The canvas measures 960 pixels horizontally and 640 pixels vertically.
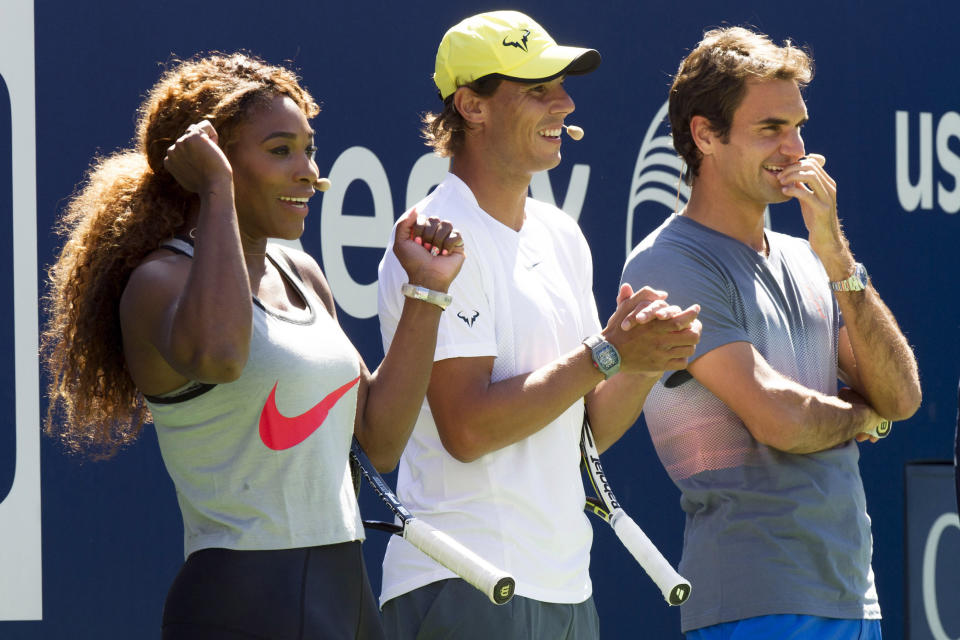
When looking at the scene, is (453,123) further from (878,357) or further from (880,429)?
(880,429)

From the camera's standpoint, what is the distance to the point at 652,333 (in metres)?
2.45

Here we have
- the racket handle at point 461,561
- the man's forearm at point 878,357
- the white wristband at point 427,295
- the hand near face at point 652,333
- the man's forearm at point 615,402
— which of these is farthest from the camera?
the man's forearm at point 878,357

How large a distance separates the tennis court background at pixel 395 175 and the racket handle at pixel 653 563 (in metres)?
1.28

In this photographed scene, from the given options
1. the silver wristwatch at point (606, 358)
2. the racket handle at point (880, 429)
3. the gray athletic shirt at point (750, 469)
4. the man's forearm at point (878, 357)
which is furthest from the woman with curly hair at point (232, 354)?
the racket handle at point (880, 429)

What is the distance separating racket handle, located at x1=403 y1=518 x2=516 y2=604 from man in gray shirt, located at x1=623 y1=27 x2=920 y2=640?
2.25 ft

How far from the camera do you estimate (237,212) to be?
7.38 ft

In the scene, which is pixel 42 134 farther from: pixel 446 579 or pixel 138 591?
pixel 446 579

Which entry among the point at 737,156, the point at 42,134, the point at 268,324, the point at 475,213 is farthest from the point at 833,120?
the point at 268,324

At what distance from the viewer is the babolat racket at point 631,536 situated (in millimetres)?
2375

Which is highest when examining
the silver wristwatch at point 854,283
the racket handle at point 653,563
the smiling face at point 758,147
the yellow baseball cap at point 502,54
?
the yellow baseball cap at point 502,54

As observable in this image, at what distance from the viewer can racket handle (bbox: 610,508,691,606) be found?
237 centimetres

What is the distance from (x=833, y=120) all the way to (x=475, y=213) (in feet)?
7.79

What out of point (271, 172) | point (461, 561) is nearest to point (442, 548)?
point (461, 561)

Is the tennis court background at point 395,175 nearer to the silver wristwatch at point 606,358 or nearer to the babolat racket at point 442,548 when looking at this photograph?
the babolat racket at point 442,548
